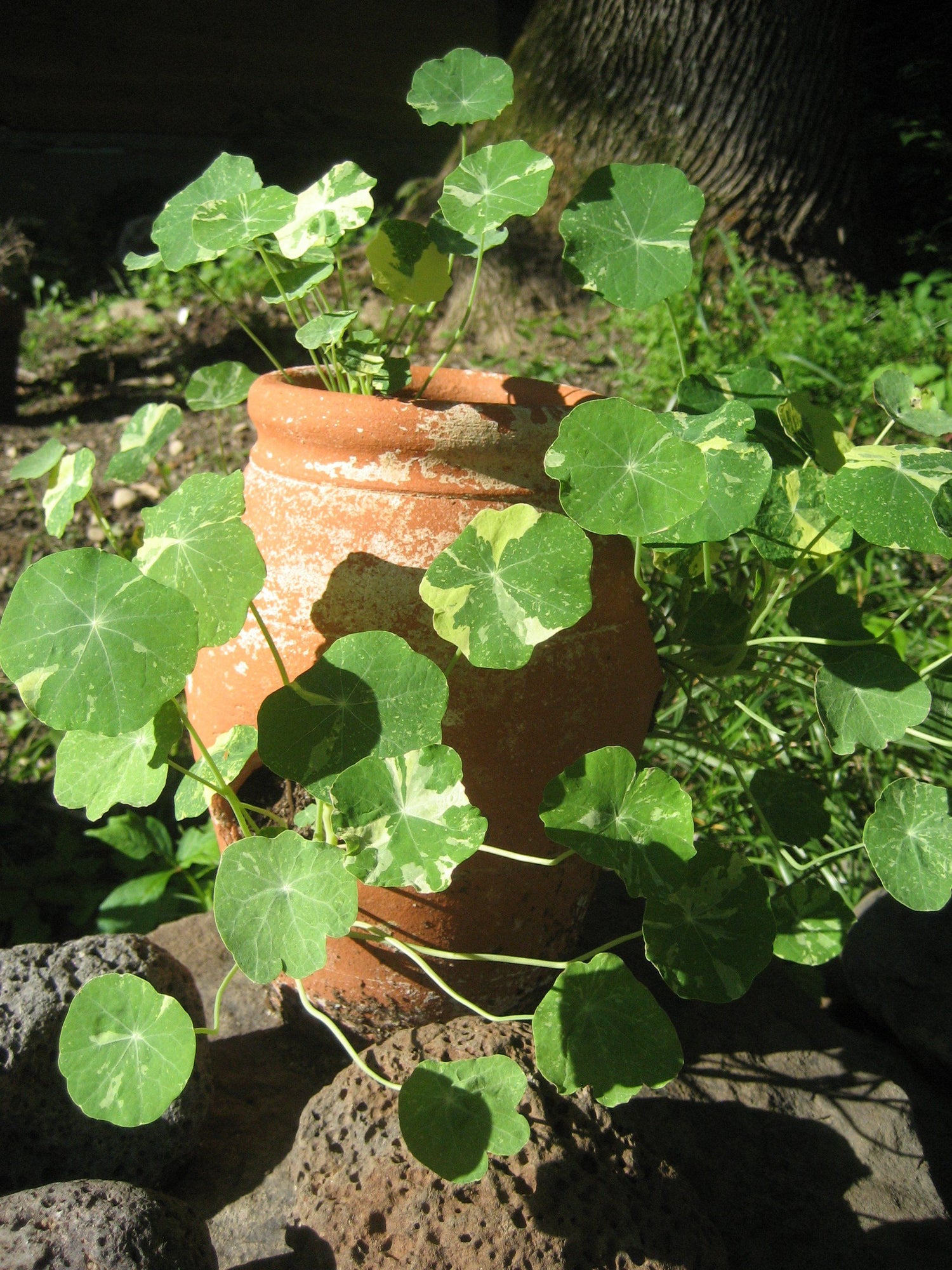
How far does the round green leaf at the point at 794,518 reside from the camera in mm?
1191

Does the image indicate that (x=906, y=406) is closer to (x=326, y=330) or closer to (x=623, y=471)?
(x=623, y=471)

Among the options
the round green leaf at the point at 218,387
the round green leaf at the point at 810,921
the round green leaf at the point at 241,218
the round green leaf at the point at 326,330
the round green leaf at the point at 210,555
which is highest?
the round green leaf at the point at 241,218

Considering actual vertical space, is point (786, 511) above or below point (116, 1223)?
above

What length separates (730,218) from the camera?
300 cm

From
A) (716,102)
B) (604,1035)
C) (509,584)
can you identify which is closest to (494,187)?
(509,584)

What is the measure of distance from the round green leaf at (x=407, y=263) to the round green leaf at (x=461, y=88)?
0.17 metres

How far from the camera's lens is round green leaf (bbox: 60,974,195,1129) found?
918 mm

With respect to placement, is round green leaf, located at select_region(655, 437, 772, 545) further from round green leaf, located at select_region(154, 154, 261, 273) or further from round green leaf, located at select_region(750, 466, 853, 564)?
round green leaf, located at select_region(154, 154, 261, 273)

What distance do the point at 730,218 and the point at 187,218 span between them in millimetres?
2308

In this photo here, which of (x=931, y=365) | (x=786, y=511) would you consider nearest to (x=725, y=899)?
(x=786, y=511)

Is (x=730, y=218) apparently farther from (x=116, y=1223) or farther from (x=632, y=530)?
(x=116, y=1223)

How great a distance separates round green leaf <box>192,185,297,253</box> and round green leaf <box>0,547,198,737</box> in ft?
1.36

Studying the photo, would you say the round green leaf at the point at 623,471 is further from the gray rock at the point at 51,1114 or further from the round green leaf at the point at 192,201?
the gray rock at the point at 51,1114

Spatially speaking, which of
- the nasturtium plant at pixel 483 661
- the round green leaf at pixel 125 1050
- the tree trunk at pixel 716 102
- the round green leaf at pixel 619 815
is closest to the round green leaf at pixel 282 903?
the nasturtium plant at pixel 483 661
